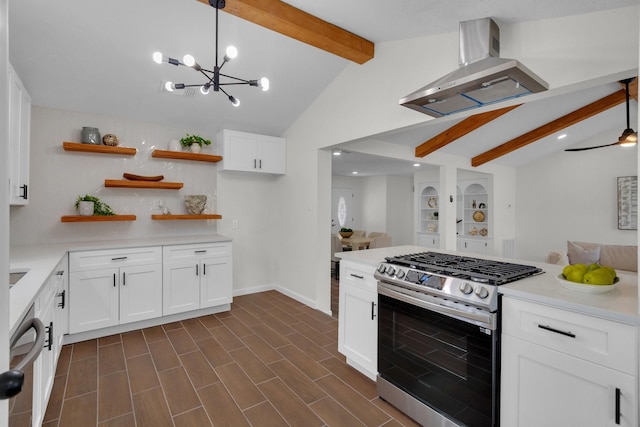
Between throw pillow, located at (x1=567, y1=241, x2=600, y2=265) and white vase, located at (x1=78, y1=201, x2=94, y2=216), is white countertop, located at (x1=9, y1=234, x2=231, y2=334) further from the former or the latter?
throw pillow, located at (x1=567, y1=241, x2=600, y2=265)

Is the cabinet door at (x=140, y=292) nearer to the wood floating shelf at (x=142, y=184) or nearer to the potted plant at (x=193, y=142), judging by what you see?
the wood floating shelf at (x=142, y=184)

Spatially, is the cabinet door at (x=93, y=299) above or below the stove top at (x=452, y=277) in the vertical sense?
below

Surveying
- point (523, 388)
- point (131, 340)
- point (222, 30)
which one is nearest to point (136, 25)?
point (222, 30)

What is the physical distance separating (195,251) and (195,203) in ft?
2.30

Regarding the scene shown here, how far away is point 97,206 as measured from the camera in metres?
3.39

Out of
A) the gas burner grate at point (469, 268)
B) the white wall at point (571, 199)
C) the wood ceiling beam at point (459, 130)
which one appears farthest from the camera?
the white wall at point (571, 199)

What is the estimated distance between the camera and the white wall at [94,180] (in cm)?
320

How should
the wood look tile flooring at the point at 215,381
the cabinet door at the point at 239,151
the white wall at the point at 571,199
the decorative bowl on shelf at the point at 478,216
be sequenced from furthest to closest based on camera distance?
the decorative bowl on shelf at the point at 478,216 < the white wall at the point at 571,199 < the cabinet door at the point at 239,151 < the wood look tile flooring at the point at 215,381

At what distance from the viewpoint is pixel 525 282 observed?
66.7 inches

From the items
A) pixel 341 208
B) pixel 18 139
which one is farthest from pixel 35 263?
pixel 341 208

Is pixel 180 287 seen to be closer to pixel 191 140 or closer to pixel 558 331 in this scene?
pixel 191 140

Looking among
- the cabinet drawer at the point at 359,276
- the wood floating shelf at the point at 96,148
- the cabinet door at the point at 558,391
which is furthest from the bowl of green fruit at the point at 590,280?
the wood floating shelf at the point at 96,148

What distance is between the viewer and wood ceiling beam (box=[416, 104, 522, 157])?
3.81 m

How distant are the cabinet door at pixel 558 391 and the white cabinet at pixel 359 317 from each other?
88 cm
